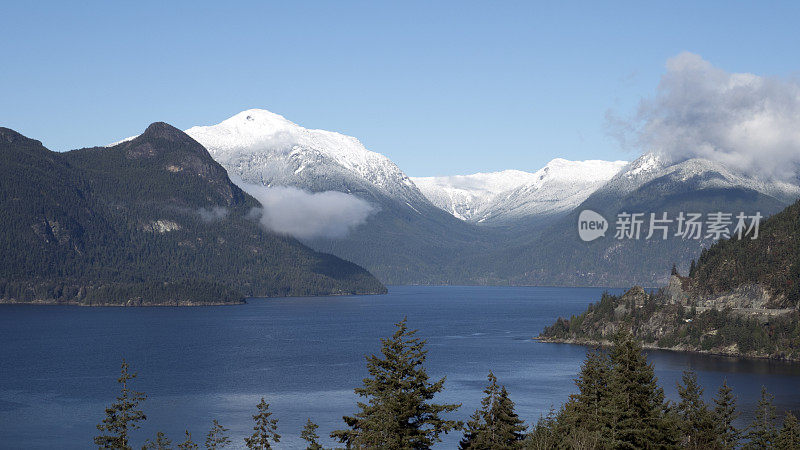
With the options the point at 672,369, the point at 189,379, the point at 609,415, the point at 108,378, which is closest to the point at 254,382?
the point at 189,379

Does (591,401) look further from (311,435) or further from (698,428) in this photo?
(311,435)

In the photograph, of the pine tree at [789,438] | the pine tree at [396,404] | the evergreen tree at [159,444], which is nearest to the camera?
the pine tree at [396,404]

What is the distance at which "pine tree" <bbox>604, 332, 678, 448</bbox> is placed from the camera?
57156mm

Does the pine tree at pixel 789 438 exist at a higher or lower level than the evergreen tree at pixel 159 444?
higher

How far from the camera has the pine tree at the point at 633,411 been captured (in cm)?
5716

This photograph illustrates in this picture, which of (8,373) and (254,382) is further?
(8,373)

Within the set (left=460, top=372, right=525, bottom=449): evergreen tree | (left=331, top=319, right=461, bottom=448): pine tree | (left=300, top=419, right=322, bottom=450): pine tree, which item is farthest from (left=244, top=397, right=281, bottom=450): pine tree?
(left=331, top=319, right=461, bottom=448): pine tree

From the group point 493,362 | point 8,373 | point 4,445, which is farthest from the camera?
point 493,362

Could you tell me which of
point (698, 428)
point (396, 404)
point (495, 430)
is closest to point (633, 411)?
point (495, 430)

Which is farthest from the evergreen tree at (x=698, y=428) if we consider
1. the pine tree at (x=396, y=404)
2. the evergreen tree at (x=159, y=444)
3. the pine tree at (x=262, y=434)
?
the evergreen tree at (x=159, y=444)

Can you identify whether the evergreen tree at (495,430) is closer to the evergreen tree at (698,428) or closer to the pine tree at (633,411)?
the pine tree at (633,411)

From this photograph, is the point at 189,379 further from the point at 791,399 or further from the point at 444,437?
the point at 791,399

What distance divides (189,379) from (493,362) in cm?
6903

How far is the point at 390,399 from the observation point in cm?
4803
